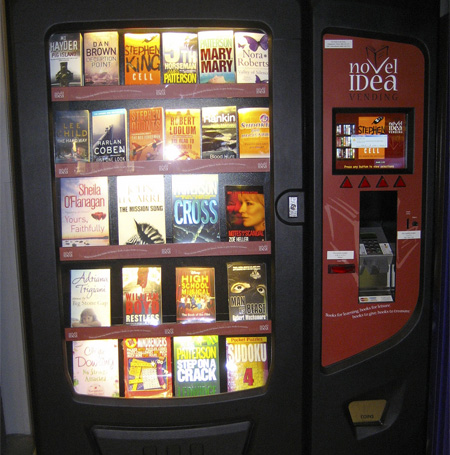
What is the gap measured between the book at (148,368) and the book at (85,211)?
0.51m

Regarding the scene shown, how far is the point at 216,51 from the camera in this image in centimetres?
164

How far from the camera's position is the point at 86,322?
1.69 m

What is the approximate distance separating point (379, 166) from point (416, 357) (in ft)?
2.65

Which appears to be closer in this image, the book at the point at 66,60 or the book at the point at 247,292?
the book at the point at 66,60

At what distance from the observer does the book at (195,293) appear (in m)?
1.71

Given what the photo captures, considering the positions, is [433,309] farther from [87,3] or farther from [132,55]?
[87,3]

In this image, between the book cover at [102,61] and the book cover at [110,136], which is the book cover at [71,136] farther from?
the book cover at [102,61]

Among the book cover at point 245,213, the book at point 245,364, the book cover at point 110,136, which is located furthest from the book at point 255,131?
the book at point 245,364

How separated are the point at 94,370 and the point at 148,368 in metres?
0.24

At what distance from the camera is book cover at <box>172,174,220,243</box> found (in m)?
1.70

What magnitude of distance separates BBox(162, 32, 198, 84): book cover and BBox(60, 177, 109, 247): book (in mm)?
554

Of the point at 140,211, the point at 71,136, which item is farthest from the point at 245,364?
the point at 71,136

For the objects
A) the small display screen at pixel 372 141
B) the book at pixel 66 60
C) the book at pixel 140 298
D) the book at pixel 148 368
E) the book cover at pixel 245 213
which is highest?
the book at pixel 66 60

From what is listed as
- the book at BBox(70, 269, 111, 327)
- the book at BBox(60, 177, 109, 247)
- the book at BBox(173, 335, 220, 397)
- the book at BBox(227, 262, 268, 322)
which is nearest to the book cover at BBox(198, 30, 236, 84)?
the book at BBox(60, 177, 109, 247)
